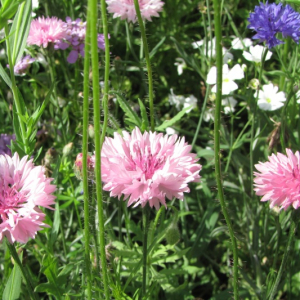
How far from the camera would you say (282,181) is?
0.84 m

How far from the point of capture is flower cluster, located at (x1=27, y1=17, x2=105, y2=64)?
55.3 inches

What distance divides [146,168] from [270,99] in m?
0.78

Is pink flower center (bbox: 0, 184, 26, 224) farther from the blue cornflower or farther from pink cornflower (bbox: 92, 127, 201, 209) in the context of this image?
the blue cornflower

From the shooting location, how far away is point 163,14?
208 centimetres

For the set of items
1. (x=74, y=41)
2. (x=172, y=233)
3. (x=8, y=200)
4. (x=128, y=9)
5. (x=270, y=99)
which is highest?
(x=128, y=9)

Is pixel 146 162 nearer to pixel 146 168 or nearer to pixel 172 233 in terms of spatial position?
pixel 146 168

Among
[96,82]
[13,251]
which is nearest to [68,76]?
[13,251]

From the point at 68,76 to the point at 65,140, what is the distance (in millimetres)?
487

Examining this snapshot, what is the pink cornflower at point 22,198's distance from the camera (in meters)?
0.75

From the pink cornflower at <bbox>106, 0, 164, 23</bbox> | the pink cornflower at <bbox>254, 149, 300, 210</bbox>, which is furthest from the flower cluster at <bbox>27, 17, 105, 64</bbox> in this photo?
the pink cornflower at <bbox>254, 149, 300, 210</bbox>

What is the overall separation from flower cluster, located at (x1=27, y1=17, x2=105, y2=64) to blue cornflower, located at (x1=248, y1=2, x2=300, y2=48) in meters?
0.54

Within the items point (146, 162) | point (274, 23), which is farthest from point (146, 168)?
point (274, 23)

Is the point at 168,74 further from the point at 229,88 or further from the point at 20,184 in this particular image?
the point at 20,184

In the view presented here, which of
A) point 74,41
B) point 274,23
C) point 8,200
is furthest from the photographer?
point 74,41
